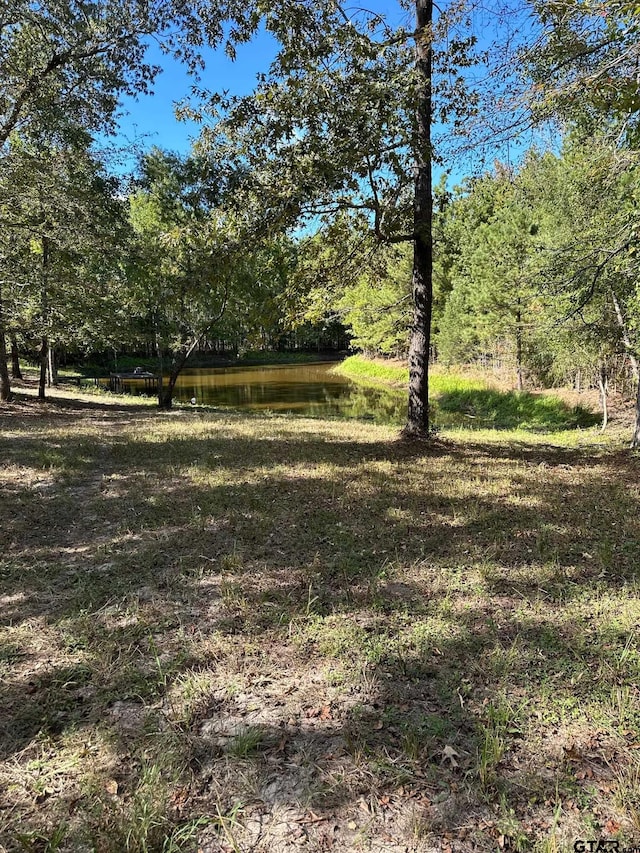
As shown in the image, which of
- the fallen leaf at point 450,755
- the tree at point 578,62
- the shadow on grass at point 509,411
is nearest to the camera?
the fallen leaf at point 450,755

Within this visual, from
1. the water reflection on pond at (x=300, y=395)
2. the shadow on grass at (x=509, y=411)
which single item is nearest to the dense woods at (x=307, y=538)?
the shadow on grass at (x=509, y=411)

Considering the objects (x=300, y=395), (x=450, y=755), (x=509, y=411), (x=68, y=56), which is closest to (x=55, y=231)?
(x=68, y=56)

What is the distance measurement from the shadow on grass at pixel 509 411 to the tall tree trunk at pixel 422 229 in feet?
28.6

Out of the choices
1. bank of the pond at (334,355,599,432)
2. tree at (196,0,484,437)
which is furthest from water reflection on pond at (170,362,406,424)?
tree at (196,0,484,437)

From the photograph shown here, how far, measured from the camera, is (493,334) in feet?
67.7

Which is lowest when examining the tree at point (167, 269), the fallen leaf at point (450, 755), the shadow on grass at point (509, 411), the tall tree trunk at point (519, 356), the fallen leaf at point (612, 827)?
the fallen leaf at point (612, 827)

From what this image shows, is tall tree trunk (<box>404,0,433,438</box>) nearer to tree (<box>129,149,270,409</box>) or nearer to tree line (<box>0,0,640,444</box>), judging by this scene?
tree line (<box>0,0,640,444</box>)

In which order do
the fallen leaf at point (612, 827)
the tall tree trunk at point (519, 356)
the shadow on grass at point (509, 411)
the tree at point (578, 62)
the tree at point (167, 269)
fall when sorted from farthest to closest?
the tall tree trunk at point (519, 356), the shadow on grass at point (509, 411), the tree at point (167, 269), the tree at point (578, 62), the fallen leaf at point (612, 827)

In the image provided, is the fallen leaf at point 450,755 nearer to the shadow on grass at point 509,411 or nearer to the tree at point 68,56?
the tree at point 68,56

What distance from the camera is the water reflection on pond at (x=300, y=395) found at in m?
21.7

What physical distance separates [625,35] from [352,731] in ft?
20.0

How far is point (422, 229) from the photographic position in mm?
7285

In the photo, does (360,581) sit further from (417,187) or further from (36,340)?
(36,340)

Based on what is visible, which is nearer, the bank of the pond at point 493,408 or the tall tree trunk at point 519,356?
the bank of the pond at point 493,408
